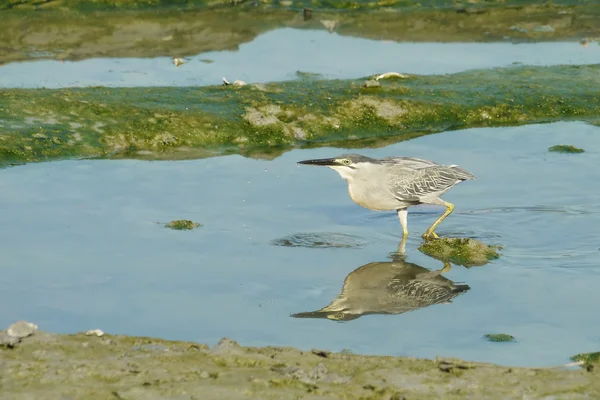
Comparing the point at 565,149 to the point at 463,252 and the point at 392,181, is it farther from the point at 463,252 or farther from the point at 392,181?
the point at 463,252

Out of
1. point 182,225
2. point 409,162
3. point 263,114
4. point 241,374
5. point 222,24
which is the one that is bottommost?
point 182,225

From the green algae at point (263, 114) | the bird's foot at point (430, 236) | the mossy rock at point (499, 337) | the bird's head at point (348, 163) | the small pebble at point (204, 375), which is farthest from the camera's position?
the green algae at point (263, 114)

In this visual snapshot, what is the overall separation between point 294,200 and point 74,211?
2361 millimetres

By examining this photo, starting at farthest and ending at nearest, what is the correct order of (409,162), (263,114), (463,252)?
1. (263,114)
2. (409,162)
3. (463,252)

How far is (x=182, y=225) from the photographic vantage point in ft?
35.3

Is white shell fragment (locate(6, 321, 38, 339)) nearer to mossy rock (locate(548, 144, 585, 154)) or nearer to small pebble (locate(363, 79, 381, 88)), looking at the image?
mossy rock (locate(548, 144, 585, 154))

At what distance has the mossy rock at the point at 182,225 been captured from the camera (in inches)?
422

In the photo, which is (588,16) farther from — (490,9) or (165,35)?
(165,35)

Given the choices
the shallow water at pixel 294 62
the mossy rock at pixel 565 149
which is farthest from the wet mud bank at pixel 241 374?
the shallow water at pixel 294 62

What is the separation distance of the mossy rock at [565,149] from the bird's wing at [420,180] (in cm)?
361

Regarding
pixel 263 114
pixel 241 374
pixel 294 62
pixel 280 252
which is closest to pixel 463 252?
pixel 280 252

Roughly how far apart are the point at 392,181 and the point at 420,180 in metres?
0.29

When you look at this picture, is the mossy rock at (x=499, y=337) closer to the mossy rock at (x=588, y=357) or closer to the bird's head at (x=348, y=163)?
the mossy rock at (x=588, y=357)


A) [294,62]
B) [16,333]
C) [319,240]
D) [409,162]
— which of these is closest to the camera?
[16,333]
